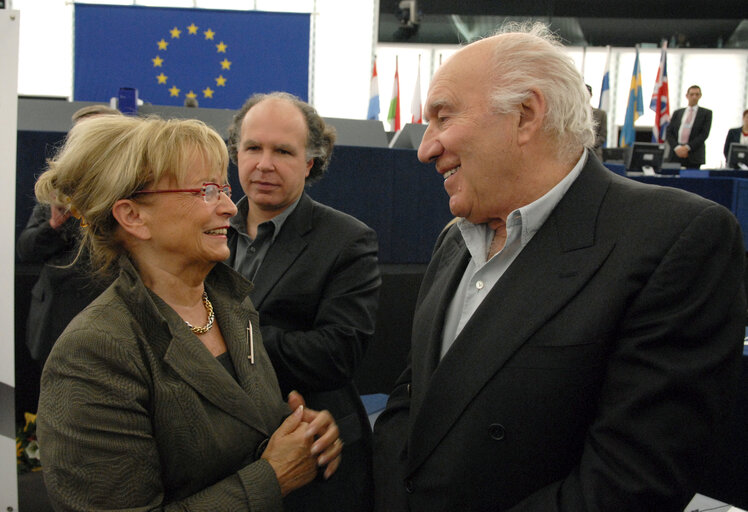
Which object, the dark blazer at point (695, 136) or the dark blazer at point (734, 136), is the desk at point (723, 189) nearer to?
the dark blazer at point (695, 136)

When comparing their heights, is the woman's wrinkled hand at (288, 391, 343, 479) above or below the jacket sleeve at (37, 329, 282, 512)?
below

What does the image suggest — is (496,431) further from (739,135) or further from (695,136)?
(739,135)

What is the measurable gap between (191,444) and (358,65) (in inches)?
518

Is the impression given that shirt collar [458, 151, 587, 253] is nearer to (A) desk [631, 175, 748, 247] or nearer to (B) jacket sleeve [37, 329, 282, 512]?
(B) jacket sleeve [37, 329, 282, 512]

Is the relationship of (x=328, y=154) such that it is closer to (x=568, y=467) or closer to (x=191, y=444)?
(x=191, y=444)

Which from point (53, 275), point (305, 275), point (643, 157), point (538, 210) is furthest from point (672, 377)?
point (643, 157)

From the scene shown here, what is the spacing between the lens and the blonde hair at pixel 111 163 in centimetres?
131

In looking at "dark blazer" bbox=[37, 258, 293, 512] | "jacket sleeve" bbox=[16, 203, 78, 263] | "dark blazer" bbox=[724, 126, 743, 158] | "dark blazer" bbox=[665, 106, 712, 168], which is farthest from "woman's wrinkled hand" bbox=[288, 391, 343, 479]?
"dark blazer" bbox=[724, 126, 743, 158]

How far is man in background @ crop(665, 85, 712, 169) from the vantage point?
9.23 metres

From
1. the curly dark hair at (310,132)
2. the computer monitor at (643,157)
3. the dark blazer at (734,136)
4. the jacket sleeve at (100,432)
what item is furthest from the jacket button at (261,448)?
the dark blazer at (734,136)

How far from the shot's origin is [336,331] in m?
1.86

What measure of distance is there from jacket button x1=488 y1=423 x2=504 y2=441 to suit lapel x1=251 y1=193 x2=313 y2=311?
37.2 inches

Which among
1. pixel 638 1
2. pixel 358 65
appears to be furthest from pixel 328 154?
pixel 638 1

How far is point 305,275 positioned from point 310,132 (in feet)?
1.96
